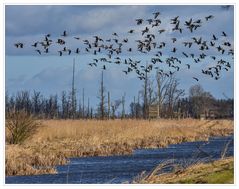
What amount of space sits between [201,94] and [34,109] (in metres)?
9.56

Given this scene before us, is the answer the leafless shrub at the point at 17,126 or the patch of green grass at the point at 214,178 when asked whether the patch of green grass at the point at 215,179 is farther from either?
the leafless shrub at the point at 17,126

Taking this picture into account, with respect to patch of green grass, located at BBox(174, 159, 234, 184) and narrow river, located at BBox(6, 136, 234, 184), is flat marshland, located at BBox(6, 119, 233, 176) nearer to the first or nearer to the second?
narrow river, located at BBox(6, 136, 234, 184)

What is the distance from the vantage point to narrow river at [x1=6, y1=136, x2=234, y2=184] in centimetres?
1475

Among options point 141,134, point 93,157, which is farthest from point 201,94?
point 93,157

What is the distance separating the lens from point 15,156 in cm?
1705

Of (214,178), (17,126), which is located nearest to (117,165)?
(17,126)

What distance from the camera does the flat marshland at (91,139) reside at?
17.0 metres

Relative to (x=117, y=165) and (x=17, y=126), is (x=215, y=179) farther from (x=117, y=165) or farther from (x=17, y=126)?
(x=17, y=126)

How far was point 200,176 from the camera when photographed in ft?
36.4

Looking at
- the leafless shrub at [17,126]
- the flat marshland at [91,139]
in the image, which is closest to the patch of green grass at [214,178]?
the flat marshland at [91,139]

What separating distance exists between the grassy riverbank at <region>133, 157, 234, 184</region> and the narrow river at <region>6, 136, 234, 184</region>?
0.38 meters

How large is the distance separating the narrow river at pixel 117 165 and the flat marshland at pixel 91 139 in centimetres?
43
